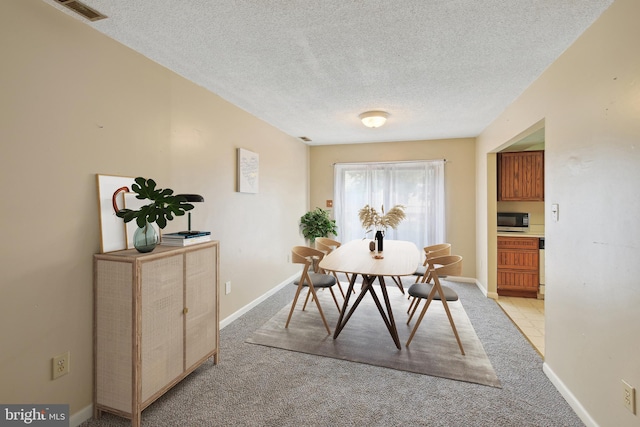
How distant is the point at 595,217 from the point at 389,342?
74.0 inches

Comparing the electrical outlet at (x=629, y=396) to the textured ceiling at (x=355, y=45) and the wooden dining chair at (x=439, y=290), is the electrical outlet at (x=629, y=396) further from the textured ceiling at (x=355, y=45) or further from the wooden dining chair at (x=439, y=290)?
the textured ceiling at (x=355, y=45)

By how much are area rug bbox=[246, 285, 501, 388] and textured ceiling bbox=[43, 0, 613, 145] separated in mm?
2463

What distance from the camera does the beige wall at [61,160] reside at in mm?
1482

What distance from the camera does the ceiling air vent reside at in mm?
1607

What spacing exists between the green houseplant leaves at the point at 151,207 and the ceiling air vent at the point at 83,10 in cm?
99

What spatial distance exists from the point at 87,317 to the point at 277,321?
1.83m

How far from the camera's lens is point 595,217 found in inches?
67.8

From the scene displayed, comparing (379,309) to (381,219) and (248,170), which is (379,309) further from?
(248,170)

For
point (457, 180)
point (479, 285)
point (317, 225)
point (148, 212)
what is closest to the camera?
point (148, 212)

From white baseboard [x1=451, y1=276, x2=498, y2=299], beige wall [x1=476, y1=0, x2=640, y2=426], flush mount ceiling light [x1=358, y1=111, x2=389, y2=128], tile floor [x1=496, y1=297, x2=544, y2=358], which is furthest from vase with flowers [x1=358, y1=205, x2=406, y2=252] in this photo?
white baseboard [x1=451, y1=276, x2=498, y2=299]

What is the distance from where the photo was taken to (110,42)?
197 cm

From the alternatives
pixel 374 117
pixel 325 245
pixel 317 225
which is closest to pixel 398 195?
pixel 317 225

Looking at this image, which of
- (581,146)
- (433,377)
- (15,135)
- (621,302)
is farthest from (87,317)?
(581,146)

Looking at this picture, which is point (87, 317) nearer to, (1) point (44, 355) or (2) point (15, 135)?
(1) point (44, 355)
